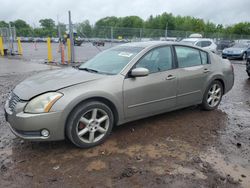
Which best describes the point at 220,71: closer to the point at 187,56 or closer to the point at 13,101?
the point at 187,56

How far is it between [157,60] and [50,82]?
186 cm

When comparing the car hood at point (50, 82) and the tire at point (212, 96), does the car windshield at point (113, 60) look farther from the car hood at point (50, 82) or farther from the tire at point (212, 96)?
the tire at point (212, 96)

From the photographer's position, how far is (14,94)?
11.5ft

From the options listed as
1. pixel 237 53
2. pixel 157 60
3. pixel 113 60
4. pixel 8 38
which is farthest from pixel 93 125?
pixel 8 38

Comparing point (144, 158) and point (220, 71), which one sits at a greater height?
point (220, 71)

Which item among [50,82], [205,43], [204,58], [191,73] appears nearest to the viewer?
[50,82]

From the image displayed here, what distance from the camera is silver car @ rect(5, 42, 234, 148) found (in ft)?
10.4

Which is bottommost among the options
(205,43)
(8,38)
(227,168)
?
(227,168)

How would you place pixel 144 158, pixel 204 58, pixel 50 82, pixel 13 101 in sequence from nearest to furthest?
pixel 144 158, pixel 13 101, pixel 50 82, pixel 204 58

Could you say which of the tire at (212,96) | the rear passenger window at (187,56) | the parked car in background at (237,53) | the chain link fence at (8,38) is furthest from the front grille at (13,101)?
the parked car in background at (237,53)

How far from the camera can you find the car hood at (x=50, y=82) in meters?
3.30

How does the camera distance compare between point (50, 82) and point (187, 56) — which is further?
point (187, 56)

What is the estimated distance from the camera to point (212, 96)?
5.18m

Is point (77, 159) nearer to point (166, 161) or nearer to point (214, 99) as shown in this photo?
point (166, 161)
